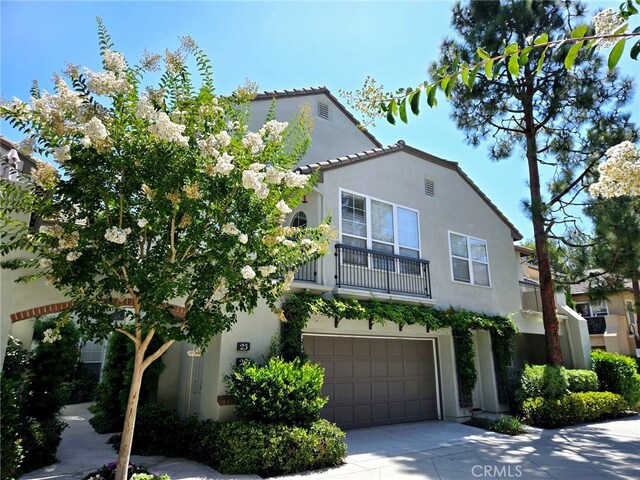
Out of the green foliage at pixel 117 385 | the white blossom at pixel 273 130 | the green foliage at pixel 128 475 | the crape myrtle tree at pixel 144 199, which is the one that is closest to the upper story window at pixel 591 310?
the green foliage at pixel 117 385

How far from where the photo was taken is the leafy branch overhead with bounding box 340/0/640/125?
257 centimetres

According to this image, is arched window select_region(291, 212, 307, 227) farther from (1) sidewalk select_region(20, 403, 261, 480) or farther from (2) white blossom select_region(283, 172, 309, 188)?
(1) sidewalk select_region(20, 403, 261, 480)

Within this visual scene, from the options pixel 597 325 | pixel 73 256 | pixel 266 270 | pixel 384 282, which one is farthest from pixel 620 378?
pixel 73 256

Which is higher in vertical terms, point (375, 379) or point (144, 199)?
point (144, 199)

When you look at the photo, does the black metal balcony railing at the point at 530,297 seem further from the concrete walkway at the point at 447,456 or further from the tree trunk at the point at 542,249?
the concrete walkway at the point at 447,456

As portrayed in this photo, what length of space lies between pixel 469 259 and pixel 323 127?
713cm

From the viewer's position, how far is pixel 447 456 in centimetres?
880

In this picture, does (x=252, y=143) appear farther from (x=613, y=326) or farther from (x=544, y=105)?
(x=613, y=326)

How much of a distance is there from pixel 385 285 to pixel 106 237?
837 cm

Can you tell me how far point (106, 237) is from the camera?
5219 millimetres

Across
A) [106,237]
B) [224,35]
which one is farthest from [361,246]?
[106,237]

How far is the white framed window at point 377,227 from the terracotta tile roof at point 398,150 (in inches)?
36.5

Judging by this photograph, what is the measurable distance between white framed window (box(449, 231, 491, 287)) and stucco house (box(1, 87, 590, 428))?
6 centimetres

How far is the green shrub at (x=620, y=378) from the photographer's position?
1530 centimetres
